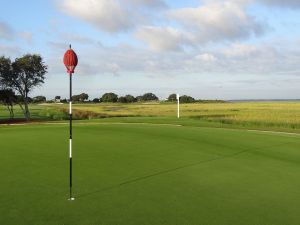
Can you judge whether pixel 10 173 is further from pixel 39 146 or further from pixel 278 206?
pixel 278 206

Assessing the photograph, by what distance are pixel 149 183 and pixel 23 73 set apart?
127 feet

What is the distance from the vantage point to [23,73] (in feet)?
146

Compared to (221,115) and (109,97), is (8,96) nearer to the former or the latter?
(221,115)

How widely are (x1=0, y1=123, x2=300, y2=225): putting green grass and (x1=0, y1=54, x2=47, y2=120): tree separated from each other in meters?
29.5

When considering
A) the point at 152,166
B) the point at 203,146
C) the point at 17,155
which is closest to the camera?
the point at 152,166

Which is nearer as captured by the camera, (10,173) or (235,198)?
(235,198)

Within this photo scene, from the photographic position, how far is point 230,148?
49.3ft

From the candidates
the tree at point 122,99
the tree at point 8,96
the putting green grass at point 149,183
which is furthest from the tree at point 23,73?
the tree at point 122,99

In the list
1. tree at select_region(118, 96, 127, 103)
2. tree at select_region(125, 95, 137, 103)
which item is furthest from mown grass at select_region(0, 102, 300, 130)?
tree at select_region(125, 95, 137, 103)

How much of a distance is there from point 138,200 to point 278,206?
2582 mm

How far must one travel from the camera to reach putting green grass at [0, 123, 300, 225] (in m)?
6.47

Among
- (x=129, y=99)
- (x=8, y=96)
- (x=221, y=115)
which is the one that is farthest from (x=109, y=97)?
(x=8, y=96)

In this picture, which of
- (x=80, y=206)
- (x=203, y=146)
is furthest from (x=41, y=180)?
(x=203, y=146)

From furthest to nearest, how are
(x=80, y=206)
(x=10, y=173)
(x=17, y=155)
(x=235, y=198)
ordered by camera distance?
(x=17, y=155), (x=10, y=173), (x=235, y=198), (x=80, y=206)
